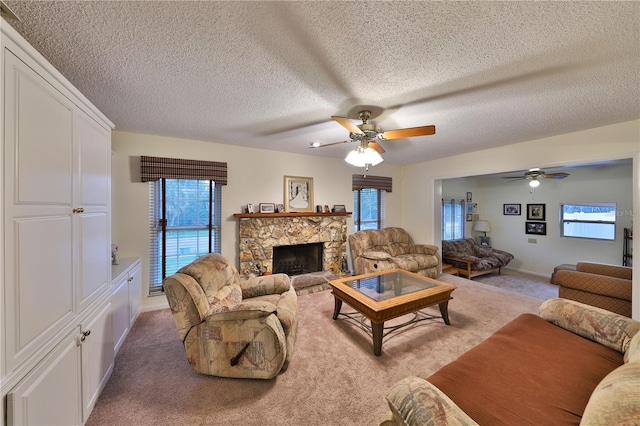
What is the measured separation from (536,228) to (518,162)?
3082mm

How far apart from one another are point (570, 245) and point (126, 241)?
8309 mm

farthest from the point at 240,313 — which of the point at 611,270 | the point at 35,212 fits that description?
the point at 611,270

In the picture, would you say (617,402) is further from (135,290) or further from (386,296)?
(135,290)

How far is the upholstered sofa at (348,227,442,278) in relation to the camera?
4.12 meters

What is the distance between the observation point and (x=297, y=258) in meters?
4.27

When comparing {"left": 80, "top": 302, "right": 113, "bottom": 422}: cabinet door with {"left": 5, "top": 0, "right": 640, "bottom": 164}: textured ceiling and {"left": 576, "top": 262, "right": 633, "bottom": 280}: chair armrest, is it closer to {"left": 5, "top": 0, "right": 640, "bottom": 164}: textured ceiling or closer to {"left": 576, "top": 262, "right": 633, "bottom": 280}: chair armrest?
{"left": 5, "top": 0, "right": 640, "bottom": 164}: textured ceiling

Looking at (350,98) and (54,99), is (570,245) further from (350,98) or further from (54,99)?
(54,99)

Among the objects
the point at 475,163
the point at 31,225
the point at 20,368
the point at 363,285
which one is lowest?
the point at 363,285

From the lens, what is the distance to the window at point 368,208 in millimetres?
4949

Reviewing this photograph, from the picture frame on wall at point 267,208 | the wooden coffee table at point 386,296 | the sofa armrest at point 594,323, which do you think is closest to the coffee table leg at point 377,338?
the wooden coffee table at point 386,296

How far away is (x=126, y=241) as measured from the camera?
2979 mm

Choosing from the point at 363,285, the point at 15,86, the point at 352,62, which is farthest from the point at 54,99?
the point at 363,285

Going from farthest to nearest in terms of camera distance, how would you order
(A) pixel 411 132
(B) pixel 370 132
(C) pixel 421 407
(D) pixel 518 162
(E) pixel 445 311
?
(D) pixel 518 162, (E) pixel 445 311, (B) pixel 370 132, (A) pixel 411 132, (C) pixel 421 407

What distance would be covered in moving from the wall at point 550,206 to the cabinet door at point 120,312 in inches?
255
